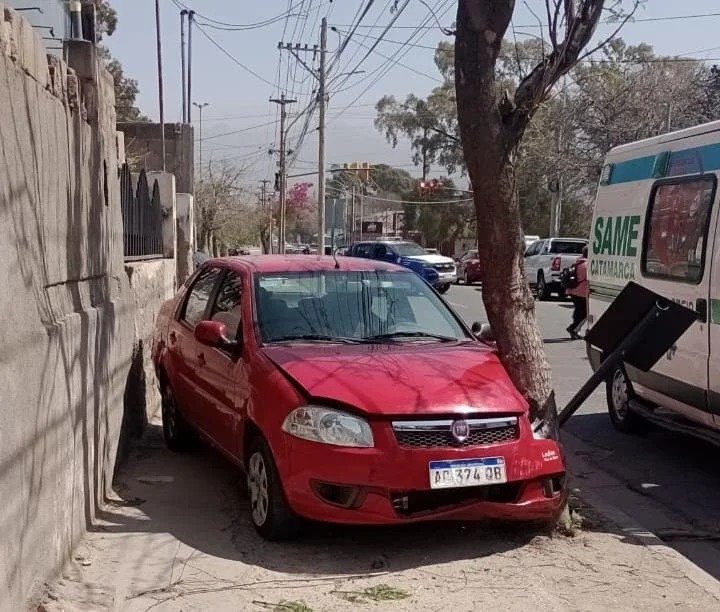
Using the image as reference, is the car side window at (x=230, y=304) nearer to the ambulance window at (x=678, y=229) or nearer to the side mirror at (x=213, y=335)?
the side mirror at (x=213, y=335)

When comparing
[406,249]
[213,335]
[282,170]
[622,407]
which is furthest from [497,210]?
[282,170]

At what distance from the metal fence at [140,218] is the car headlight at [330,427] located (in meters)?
3.98

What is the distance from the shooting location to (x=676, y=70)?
37.5 meters

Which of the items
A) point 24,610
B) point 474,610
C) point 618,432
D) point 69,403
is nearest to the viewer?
point 24,610

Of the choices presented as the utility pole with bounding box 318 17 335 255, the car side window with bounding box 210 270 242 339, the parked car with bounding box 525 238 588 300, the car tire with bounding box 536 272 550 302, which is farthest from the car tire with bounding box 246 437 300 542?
the utility pole with bounding box 318 17 335 255

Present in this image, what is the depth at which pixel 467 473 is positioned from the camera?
4.72 meters

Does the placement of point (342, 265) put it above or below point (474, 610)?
above

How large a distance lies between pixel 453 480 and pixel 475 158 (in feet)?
6.34

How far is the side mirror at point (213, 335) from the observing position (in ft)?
18.7

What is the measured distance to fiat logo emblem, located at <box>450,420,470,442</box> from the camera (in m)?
4.75

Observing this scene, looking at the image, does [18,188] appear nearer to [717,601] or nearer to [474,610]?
[474,610]

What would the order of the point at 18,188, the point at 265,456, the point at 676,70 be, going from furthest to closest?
1. the point at 676,70
2. the point at 265,456
3. the point at 18,188

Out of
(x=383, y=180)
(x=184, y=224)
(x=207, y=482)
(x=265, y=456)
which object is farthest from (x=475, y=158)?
(x=383, y=180)

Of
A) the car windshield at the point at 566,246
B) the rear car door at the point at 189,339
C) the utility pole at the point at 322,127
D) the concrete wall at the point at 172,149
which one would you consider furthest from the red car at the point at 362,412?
the utility pole at the point at 322,127
